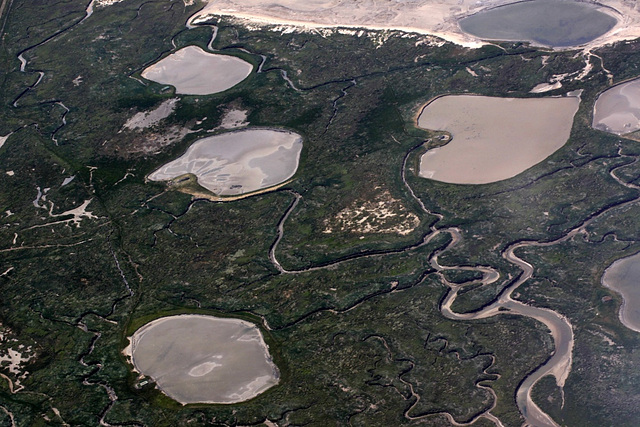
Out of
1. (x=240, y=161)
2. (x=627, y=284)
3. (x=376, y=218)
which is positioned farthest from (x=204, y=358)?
(x=627, y=284)

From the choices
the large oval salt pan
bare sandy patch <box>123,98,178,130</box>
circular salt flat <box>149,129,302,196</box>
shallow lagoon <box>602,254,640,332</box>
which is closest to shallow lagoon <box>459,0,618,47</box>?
the large oval salt pan

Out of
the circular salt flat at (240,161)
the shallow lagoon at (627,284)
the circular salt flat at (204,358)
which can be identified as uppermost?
the shallow lagoon at (627,284)

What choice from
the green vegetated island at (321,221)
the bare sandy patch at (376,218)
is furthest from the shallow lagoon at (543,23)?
the bare sandy patch at (376,218)

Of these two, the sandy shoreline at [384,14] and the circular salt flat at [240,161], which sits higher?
the sandy shoreline at [384,14]

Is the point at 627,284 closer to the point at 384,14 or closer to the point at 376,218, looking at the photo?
the point at 376,218

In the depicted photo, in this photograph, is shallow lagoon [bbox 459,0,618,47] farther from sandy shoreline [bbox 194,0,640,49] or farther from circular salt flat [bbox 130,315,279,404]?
circular salt flat [bbox 130,315,279,404]

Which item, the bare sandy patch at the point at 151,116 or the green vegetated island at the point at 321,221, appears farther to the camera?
the bare sandy patch at the point at 151,116

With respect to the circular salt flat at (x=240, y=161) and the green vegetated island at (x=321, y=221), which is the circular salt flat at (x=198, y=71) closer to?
the green vegetated island at (x=321, y=221)
